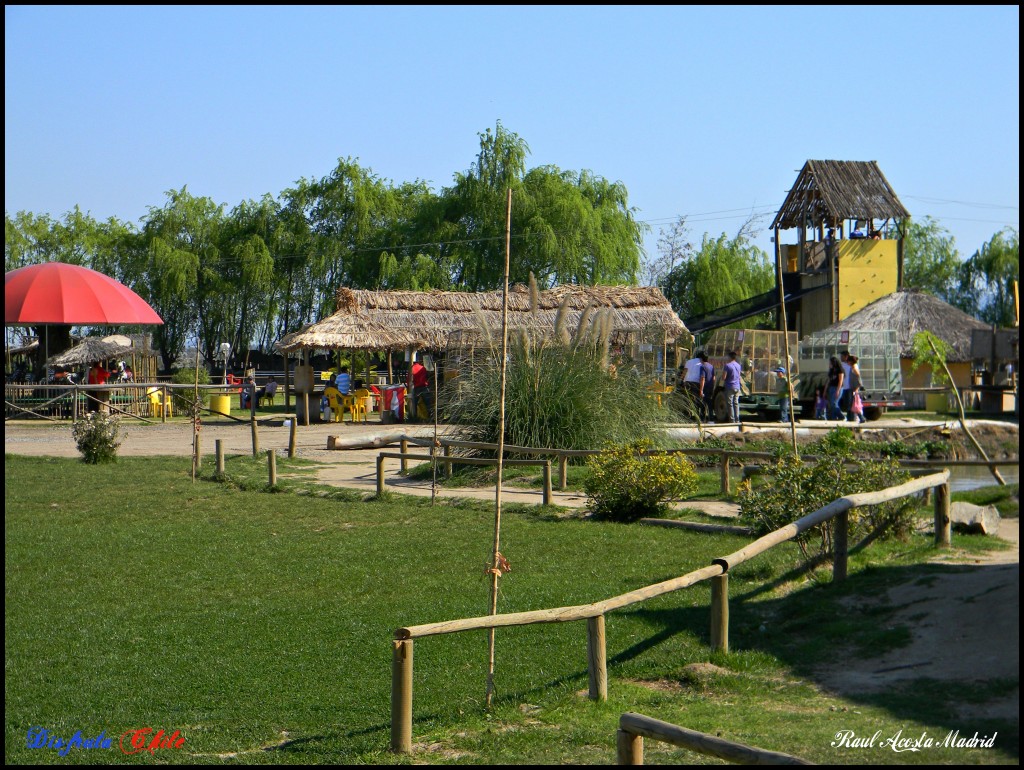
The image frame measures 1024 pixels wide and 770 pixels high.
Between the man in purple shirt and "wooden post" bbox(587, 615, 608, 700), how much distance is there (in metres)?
18.0

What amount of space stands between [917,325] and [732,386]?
54.8 feet

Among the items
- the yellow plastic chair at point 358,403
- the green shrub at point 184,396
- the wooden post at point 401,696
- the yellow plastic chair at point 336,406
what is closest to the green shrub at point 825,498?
the wooden post at point 401,696

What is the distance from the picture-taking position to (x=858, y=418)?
24297mm

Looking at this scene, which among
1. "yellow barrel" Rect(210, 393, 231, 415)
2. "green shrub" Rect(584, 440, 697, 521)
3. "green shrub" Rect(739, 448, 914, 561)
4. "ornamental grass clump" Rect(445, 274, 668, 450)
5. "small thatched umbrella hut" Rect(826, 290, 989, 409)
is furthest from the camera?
"small thatched umbrella hut" Rect(826, 290, 989, 409)

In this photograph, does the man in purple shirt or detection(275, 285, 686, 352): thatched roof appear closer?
the man in purple shirt

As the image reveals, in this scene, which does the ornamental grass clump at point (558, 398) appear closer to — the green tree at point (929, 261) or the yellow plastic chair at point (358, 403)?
the yellow plastic chair at point (358, 403)

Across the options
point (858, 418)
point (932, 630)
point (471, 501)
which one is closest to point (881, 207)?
point (858, 418)

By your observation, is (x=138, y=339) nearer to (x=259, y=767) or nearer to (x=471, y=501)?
(x=471, y=501)

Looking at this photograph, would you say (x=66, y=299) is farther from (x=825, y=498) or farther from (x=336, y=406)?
(x=825, y=498)

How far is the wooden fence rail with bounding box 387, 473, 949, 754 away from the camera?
18.0 ft

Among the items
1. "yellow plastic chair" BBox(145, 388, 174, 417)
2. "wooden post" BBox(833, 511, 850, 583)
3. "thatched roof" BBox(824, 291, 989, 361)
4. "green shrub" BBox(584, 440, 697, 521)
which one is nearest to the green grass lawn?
"wooden post" BBox(833, 511, 850, 583)

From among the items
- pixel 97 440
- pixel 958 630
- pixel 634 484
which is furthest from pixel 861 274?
pixel 958 630

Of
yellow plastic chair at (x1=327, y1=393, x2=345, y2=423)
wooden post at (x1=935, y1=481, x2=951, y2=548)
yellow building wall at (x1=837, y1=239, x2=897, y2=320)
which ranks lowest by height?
wooden post at (x1=935, y1=481, x2=951, y2=548)

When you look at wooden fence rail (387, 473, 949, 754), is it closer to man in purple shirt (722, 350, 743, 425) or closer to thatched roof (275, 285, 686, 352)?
man in purple shirt (722, 350, 743, 425)
